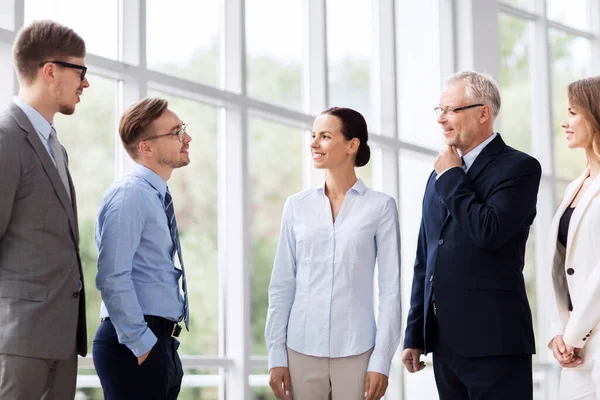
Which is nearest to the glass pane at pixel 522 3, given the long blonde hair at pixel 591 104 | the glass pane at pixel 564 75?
the glass pane at pixel 564 75

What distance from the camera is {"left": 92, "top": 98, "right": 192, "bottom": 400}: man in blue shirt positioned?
2.78m

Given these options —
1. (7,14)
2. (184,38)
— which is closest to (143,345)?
(7,14)

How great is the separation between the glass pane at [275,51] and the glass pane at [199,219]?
391 mm

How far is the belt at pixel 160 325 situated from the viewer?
2.88 metres

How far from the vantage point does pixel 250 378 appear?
4.32 m

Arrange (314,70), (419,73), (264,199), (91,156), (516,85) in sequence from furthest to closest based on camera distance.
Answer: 1. (516,85)
2. (419,73)
3. (314,70)
4. (264,199)
5. (91,156)

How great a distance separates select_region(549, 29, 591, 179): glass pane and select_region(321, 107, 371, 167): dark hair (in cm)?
410

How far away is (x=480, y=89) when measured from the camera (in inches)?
131

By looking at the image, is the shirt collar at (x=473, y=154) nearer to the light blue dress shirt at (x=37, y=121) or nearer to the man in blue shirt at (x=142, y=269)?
the man in blue shirt at (x=142, y=269)

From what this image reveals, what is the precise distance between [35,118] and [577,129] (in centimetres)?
189

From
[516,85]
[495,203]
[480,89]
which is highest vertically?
[516,85]

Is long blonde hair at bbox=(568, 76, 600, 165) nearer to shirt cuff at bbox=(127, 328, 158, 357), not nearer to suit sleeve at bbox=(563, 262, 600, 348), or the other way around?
suit sleeve at bbox=(563, 262, 600, 348)

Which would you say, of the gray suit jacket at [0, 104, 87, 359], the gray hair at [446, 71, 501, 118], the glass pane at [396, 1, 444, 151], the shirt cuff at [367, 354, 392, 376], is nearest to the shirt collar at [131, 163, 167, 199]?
the gray suit jacket at [0, 104, 87, 359]

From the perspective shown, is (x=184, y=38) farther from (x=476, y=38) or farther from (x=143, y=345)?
(x=476, y=38)
